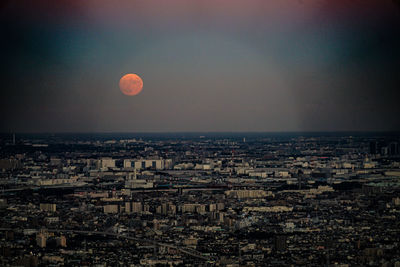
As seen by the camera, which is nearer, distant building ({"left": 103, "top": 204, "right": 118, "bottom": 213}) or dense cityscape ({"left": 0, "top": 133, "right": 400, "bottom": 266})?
dense cityscape ({"left": 0, "top": 133, "right": 400, "bottom": 266})

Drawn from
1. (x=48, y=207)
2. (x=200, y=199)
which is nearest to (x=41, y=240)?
(x=48, y=207)

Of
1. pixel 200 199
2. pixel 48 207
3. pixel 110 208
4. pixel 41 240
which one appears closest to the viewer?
pixel 41 240

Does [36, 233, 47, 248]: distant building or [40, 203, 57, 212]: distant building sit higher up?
[40, 203, 57, 212]: distant building

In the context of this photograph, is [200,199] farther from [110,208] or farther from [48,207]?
[48,207]

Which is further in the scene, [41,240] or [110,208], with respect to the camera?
[110,208]

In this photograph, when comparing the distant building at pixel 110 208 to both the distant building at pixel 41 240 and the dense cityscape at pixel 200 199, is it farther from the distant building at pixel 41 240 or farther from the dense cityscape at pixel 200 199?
the distant building at pixel 41 240

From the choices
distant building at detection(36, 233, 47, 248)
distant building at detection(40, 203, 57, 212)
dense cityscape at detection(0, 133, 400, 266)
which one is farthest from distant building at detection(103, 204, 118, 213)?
distant building at detection(36, 233, 47, 248)

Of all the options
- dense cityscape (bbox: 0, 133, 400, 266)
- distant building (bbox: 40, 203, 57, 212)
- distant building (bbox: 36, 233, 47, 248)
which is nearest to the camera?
dense cityscape (bbox: 0, 133, 400, 266)

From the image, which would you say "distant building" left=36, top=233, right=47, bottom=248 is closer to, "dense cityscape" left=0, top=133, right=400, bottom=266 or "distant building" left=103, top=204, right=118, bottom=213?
"dense cityscape" left=0, top=133, right=400, bottom=266
